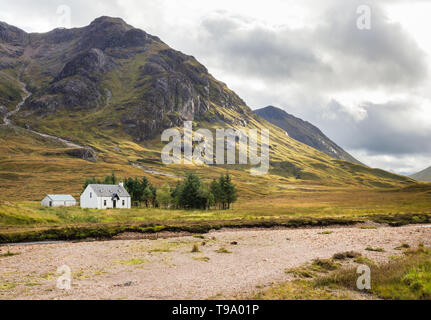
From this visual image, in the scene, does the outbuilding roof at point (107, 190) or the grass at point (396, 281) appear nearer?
the grass at point (396, 281)

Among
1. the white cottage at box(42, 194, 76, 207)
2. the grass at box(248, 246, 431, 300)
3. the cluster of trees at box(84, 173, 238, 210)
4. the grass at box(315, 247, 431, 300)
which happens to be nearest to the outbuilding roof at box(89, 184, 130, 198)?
the cluster of trees at box(84, 173, 238, 210)

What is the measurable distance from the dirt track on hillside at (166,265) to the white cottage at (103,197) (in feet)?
182

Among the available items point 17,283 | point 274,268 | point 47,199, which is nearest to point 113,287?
point 17,283

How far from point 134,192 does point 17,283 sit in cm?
8533

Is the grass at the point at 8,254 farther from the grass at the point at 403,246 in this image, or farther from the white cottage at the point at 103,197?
the white cottage at the point at 103,197

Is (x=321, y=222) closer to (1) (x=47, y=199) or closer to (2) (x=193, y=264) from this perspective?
(2) (x=193, y=264)

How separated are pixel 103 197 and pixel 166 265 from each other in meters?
71.1

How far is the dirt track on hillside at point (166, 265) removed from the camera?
16.7 meters

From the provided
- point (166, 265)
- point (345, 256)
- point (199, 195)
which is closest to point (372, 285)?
point (345, 256)

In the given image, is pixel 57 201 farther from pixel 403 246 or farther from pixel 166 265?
pixel 403 246

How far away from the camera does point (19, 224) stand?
163 ft

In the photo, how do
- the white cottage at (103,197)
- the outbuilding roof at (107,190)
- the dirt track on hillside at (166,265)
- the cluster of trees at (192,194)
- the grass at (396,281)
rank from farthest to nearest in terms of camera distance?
the cluster of trees at (192,194) → the outbuilding roof at (107,190) → the white cottage at (103,197) → the dirt track on hillside at (166,265) → the grass at (396,281)

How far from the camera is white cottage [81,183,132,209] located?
288ft

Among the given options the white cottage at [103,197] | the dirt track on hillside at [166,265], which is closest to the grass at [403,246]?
the dirt track on hillside at [166,265]
